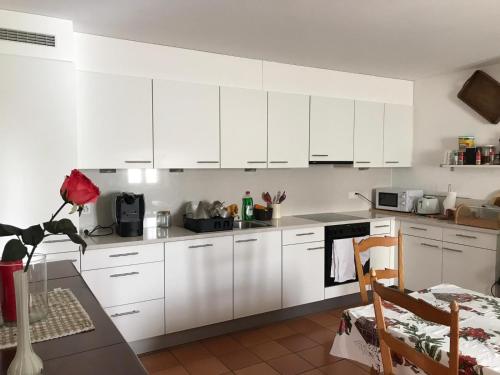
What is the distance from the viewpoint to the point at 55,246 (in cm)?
259

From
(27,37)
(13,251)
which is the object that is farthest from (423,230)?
(13,251)

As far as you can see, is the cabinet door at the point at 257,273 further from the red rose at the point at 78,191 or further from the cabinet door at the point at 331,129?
the red rose at the point at 78,191

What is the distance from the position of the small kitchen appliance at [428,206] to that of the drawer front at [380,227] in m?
0.35

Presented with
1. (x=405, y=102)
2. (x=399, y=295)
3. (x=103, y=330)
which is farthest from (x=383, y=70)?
(x=103, y=330)

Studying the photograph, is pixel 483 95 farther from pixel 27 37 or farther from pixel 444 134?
pixel 27 37

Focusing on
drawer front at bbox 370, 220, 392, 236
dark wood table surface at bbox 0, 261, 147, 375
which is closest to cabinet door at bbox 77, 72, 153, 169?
dark wood table surface at bbox 0, 261, 147, 375

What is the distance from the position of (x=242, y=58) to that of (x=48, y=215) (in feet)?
6.58

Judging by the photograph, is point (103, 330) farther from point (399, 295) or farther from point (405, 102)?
point (405, 102)

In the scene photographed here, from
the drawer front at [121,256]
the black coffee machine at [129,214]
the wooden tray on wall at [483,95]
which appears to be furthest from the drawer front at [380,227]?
the black coffee machine at [129,214]

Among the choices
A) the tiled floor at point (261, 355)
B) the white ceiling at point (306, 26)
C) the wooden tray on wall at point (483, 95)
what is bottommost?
the tiled floor at point (261, 355)

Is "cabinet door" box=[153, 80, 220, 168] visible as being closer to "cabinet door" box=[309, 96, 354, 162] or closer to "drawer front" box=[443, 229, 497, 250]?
"cabinet door" box=[309, 96, 354, 162]

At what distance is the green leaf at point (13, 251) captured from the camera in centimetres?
91

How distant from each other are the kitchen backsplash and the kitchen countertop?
221 millimetres

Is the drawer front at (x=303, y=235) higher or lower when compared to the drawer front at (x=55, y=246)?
lower
